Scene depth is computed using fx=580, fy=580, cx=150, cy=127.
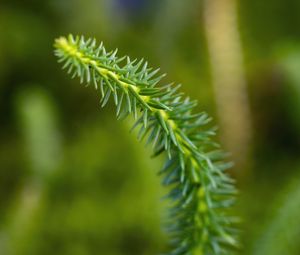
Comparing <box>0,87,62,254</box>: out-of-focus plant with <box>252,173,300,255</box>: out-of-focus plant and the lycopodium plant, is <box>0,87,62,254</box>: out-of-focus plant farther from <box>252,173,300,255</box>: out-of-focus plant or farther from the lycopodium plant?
the lycopodium plant

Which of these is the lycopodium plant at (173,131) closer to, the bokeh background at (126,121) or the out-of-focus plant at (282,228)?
the out-of-focus plant at (282,228)

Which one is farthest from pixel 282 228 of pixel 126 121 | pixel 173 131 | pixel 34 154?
pixel 34 154

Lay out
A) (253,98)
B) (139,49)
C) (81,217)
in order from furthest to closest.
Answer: (139,49), (253,98), (81,217)

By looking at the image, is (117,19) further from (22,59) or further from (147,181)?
(147,181)

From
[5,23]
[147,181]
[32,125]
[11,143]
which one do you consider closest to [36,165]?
[32,125]

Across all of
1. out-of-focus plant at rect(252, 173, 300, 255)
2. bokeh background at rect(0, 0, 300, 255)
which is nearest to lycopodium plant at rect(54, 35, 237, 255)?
out-of-focus plant at rect(252, 173, 300, 255)

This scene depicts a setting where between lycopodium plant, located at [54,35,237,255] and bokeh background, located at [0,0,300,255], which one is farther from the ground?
bokeh background, located at [0,0,300,255]

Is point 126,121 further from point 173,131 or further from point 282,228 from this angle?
point 173,131

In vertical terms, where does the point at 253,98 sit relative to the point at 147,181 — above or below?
above
